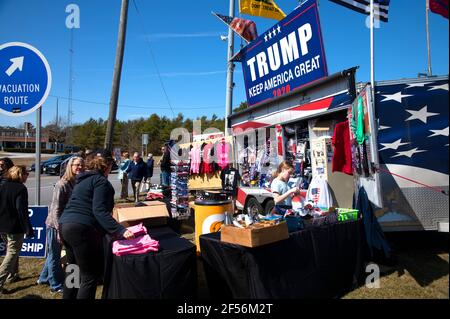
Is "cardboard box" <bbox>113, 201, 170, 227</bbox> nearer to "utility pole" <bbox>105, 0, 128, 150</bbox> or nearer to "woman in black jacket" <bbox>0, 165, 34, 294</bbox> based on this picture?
"woman in black jacket" <bbox>0, 165, 34, 294</bbox>

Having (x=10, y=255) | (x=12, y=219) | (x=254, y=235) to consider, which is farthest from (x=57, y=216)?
(x=254, y=235)

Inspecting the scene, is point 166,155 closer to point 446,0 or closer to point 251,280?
point 251,280

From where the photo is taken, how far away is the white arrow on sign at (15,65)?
144 inches

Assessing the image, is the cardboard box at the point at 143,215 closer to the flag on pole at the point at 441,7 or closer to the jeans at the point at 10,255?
the jeans at the point at 10,255

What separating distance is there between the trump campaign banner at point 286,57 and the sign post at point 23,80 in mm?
4669

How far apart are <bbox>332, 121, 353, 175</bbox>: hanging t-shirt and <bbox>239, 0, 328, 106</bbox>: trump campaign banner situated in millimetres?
1512

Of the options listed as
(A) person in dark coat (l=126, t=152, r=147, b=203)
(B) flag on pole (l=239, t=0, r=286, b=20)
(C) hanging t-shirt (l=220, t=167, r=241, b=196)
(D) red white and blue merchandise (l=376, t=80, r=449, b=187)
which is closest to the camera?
(D) red white and blue merchandise (l=376, t=80, r=449, b=187)

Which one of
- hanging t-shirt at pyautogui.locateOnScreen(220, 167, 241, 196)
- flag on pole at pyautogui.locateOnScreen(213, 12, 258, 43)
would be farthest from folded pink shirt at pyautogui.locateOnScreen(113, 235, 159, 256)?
flag on pole at pyautogui.locateOnScreen(213, 12, 258, 43)

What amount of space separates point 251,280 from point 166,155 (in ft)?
31.6

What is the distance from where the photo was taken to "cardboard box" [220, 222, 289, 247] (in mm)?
2943

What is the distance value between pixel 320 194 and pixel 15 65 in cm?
478

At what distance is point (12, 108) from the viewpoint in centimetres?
374

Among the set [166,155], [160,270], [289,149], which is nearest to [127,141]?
[166,155]

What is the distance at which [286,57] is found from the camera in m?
7.63
